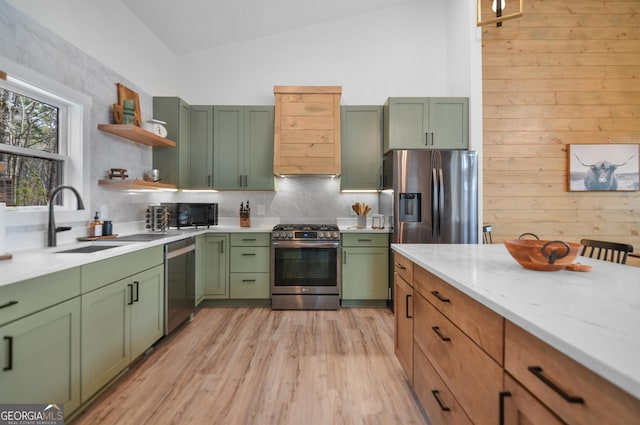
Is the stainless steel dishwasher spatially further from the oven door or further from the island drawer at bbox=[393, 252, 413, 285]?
the island drawer at bbox=[393, 252, 413, 285]

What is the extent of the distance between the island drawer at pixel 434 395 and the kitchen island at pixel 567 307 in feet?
0.22

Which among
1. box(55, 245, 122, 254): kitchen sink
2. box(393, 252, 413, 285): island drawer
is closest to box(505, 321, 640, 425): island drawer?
box(393, 252, 413, 285): island drawer

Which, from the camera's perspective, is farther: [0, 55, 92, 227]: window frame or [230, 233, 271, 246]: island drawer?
[230, 233, 271, 246]: island drawer

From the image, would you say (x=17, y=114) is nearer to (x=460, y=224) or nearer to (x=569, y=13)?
(x=460, y=224)

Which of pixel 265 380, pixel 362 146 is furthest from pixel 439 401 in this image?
pixel 362 146

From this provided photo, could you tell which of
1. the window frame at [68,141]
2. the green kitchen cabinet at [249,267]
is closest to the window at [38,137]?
the window frame at [68,141]

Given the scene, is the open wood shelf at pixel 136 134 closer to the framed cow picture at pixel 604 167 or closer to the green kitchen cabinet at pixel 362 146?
the green kitchen cabinet at pixel 362 146

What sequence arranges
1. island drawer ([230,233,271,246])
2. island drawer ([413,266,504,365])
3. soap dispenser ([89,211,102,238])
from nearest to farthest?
island drawer ([413,266,504,365])
soap dispenser ([89,211,102,238])
island drawer ([230,233,271,246])

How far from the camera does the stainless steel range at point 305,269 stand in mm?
3262

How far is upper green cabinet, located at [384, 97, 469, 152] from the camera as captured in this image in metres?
3.37

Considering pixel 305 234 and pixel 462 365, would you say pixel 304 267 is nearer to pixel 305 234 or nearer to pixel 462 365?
pixel 305 234

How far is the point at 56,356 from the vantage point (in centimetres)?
137

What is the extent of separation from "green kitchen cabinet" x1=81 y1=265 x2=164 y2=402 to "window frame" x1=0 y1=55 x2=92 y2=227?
2.47 ft

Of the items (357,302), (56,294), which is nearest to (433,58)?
(357,302)
